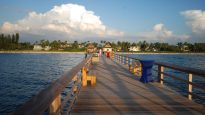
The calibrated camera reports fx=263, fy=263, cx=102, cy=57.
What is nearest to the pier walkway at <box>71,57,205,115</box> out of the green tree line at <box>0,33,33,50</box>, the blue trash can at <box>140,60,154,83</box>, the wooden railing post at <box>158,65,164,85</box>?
the wooden railing post at <box>158,65,164,85</box>

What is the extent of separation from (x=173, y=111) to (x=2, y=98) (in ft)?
57.0

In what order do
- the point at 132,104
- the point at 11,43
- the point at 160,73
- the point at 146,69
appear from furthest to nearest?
the point at 11,43, the point at 160,73, the point at 146,69, the point at 132,104

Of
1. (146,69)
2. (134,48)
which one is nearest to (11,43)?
(134,48)

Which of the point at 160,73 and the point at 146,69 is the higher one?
the point at 146,69

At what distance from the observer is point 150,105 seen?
6059mm

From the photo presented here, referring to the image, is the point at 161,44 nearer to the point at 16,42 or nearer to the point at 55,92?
the point at 16,42

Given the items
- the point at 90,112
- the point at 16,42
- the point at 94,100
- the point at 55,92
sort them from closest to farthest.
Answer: the point at 55,92 < the point at 90,112 < the point at 94,100 < the point at 16,42

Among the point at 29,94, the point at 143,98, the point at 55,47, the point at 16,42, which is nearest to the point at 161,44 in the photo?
the point at 55,47

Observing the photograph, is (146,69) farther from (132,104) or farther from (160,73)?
(132,104)

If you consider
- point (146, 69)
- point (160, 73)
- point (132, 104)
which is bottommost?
point (132, 104)

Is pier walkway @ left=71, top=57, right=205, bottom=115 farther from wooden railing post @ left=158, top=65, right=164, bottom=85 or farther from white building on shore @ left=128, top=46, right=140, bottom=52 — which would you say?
white building on shore @ left=128, top=46, right=140, bottom=52

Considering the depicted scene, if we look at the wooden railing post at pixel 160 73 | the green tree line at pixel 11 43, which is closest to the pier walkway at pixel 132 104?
the wooden railing post at pixel 160 73

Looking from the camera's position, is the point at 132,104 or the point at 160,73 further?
the point at 160,73

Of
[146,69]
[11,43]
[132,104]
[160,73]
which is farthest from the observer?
[11,43]
